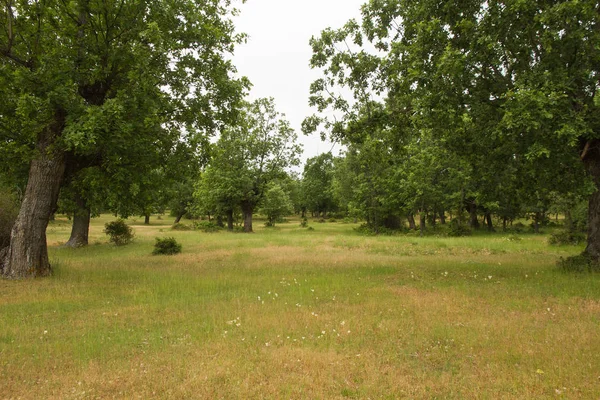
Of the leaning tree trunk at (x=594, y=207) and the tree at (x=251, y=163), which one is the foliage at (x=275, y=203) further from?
the leaning tree trunk at (x=594, y=207)

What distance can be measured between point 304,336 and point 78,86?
11.6m

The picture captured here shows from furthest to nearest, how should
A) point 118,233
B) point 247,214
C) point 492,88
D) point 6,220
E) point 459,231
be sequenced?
point 247,214 < point 459,231 < point 118,233 < point 6,220 < point 492,88

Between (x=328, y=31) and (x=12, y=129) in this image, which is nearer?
(x=12, y=129)

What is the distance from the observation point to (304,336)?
6609 mm

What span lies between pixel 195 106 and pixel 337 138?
5971 mm

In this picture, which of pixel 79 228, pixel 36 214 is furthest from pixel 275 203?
pixel 36 214

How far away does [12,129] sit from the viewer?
13492 mm

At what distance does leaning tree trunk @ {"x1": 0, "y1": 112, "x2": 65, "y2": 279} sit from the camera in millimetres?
11977

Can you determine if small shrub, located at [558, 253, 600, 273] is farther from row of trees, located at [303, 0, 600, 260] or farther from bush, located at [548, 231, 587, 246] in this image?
bush, located at [548, 231, 587, 246]

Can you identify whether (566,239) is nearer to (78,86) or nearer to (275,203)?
(78,86)

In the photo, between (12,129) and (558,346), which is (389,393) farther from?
(12,129)

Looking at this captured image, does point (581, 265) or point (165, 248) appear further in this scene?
point (165, 248)

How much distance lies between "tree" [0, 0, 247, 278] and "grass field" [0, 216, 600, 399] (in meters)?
3.25

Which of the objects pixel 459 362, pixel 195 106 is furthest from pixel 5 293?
pixel 459 362
